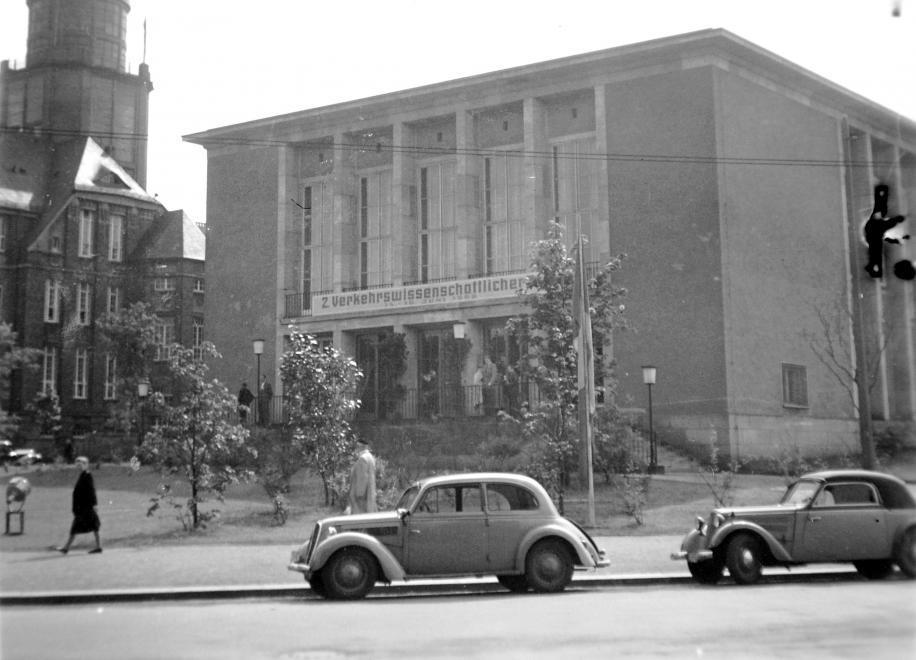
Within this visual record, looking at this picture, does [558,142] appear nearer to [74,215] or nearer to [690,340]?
[690,340]

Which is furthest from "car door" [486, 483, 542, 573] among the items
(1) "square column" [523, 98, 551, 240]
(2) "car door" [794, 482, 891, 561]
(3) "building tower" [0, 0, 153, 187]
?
(3) "building tower" [0, 0, 153, 187]

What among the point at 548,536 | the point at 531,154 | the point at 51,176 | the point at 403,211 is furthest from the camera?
the point at 51,176

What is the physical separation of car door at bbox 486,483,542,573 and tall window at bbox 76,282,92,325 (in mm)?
42535

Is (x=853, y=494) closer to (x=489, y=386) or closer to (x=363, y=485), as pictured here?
(x=363, y=485)

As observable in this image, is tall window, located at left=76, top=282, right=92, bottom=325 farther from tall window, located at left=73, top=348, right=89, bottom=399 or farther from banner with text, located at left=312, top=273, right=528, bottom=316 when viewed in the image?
banner with text, located at left=312, top=273, right=528, bottom=316

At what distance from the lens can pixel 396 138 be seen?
38.2m

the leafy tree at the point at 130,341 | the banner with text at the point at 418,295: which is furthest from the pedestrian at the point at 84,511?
the leafy tree at the point at 130,341

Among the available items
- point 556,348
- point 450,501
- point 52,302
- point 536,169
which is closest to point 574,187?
point 536,169

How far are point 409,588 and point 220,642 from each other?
5.20m

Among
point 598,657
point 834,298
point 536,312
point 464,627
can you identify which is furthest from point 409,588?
point 834,298

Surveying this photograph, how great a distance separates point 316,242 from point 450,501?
28.4 m

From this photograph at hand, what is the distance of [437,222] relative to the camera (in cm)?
3875

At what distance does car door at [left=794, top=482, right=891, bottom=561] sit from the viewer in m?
13.7

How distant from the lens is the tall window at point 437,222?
38.3 meters
